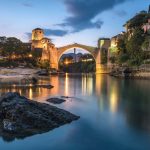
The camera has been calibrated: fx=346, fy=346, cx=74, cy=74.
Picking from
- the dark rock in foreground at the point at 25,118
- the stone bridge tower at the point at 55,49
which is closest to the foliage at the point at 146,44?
the dark rock in foreground at the point at 25,118

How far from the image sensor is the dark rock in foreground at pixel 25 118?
1522 cm

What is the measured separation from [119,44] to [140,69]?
2999 cm

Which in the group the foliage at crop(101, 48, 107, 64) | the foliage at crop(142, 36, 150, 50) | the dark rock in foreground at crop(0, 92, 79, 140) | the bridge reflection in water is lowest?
the bridge reflection in water

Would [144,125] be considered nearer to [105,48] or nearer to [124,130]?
[124,130]

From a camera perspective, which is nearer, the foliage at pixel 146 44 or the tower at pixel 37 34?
the foliage at pixel 146 44

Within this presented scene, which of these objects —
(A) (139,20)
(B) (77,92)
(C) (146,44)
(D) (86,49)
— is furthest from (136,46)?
(D) (86,49)

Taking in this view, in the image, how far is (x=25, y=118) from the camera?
52.2 ft

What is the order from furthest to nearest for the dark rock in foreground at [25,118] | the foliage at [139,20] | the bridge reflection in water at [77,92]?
the foliage at [139,20] < the bridge reflection in water at [77,92] < the dark rock in foreground at [25,118]

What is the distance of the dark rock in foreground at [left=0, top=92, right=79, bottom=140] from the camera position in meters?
15.2

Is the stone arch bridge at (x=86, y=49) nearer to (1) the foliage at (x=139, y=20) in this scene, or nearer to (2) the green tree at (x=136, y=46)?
(1) the foliage at (x=139, y=20)

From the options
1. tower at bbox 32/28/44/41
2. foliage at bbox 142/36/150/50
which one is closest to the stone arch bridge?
tower at bbox 32/28/44/41

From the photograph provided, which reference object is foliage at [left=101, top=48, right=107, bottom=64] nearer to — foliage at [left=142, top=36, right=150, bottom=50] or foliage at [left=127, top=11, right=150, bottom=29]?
foliage at [left=127, top=11, right=150, bottom=29]

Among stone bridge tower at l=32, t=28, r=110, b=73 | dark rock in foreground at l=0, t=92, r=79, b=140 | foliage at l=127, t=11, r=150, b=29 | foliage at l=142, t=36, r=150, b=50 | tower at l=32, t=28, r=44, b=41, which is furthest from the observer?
tower at l=32, t=28, r=44, b=41

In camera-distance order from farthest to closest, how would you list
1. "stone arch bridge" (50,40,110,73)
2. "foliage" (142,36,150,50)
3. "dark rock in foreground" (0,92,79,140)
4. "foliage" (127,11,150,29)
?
"stone arch bridge" (50,40,110,73) → "foliage" (127,11,150,29) → "foliage" (142,36,150,50) → "dark rock in foreground" (0,92,79,140)
